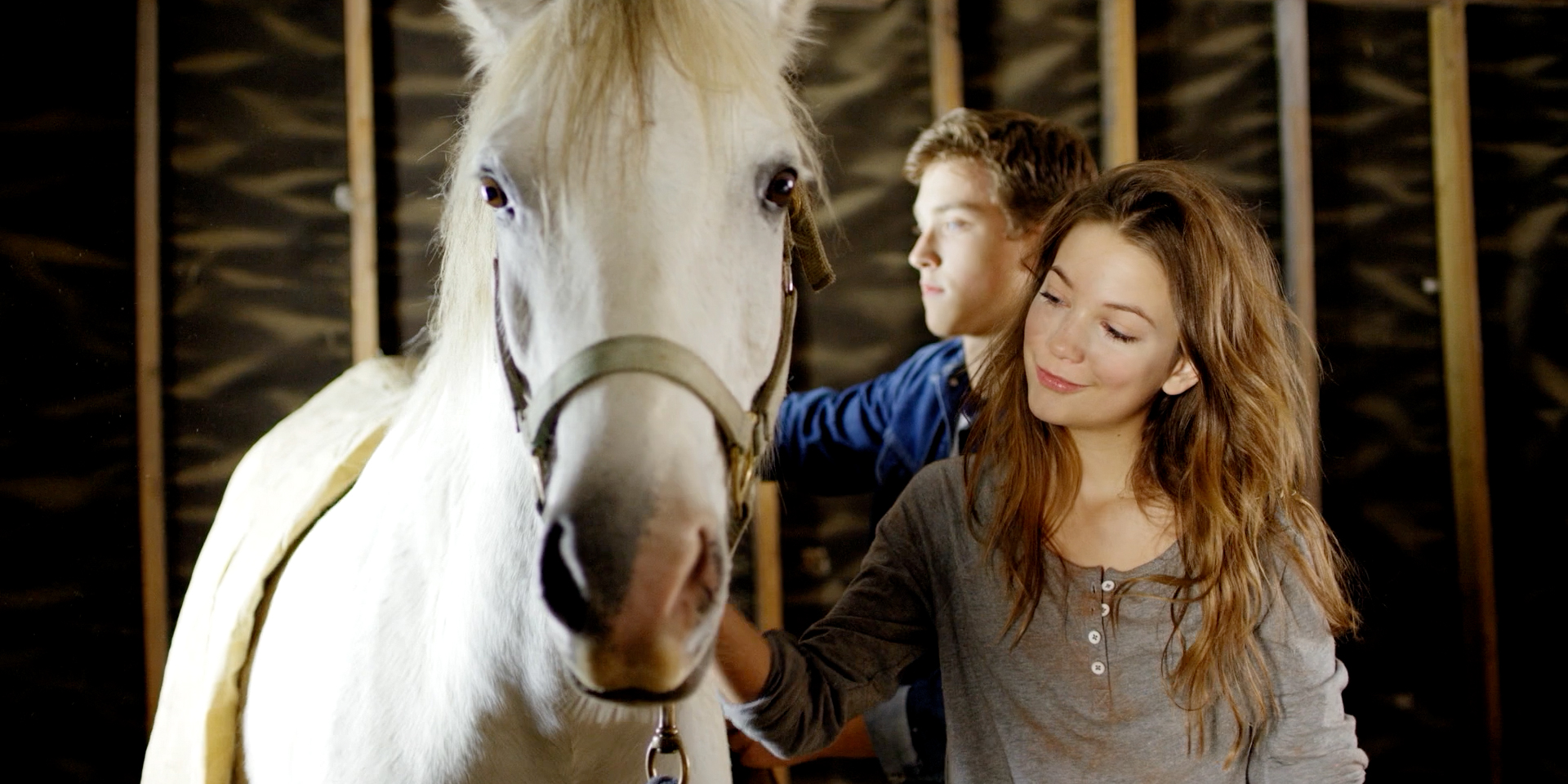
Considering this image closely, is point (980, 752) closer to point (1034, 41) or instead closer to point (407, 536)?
point (407, 536)

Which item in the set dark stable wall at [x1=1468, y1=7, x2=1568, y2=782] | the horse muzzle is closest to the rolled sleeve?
the horse muzzle

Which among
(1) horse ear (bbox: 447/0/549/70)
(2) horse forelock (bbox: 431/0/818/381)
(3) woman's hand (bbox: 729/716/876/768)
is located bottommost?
(3) woman's hand (bbox: 729/716/876/768)

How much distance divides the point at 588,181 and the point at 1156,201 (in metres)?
0.72

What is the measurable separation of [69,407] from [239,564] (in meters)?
1.10

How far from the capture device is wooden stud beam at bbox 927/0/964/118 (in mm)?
2348

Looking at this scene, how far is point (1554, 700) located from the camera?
8.20 ft

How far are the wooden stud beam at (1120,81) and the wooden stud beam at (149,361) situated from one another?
230 cm

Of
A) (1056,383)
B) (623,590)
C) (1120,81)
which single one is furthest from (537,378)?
(1120,81)

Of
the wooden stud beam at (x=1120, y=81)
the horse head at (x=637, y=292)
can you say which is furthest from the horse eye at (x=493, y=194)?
the wooden stud beam at (x=1120, y=81)

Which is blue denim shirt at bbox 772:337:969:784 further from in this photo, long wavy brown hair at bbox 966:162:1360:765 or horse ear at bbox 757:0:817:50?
horse ear at bbox 757:0:817:50

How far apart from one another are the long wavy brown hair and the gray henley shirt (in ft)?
0.06

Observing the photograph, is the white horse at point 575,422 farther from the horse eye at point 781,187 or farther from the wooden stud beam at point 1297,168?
the wooden stud beam at point 1297,168

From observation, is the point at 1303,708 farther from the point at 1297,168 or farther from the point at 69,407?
the point at 69,407

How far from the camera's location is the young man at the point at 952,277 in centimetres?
164
